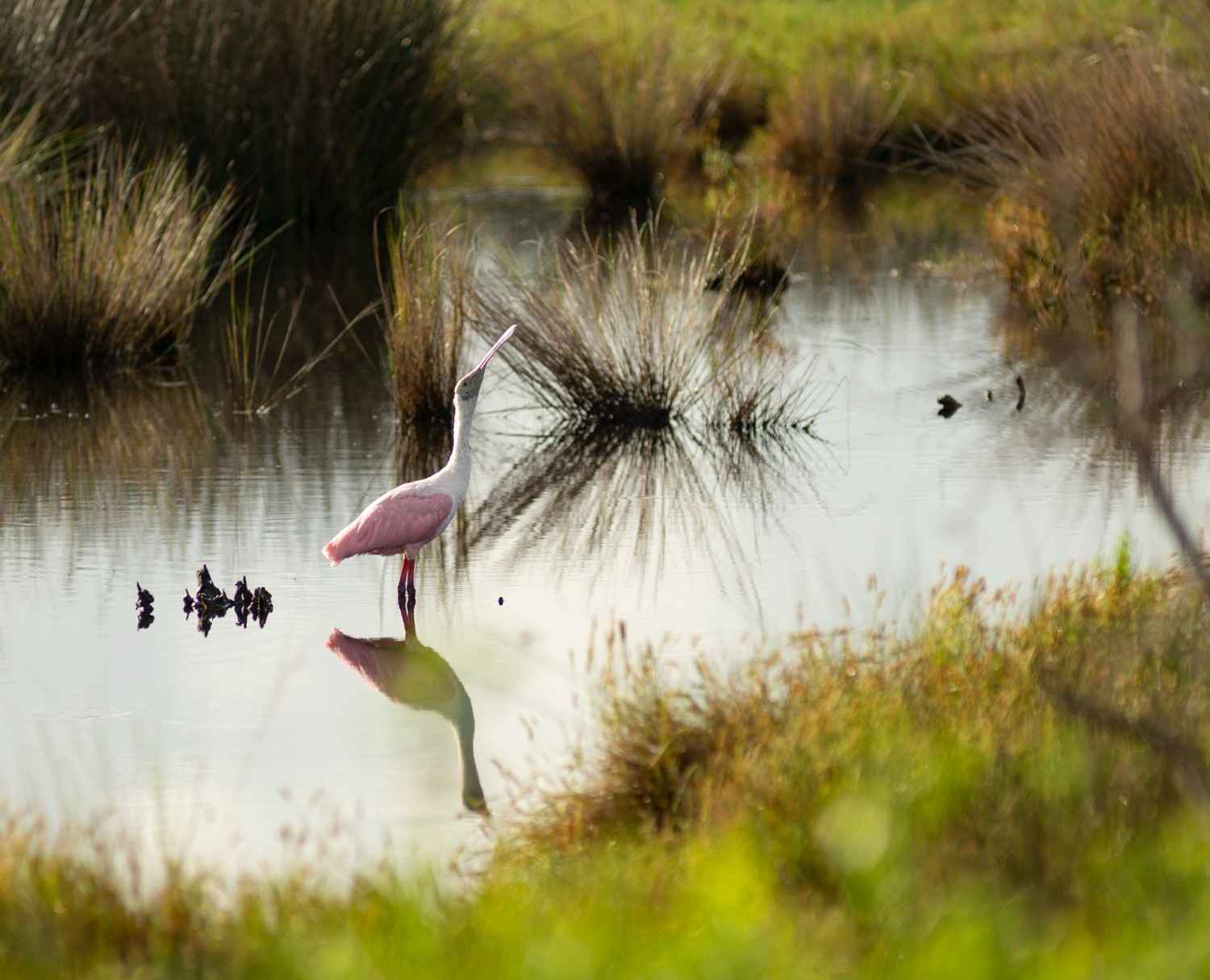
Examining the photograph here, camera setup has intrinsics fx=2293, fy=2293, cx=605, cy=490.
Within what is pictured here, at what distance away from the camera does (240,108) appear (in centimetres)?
1540

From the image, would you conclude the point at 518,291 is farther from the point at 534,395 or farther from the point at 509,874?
the point at 509,874

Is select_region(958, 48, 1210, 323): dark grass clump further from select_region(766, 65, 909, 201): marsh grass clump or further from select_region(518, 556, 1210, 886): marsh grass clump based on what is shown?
select_region(766, 65, 909, 201): marsh grass clump

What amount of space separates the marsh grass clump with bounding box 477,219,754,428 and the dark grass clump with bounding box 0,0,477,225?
5.36 m

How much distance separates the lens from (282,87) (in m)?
15.6

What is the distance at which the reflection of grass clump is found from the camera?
356 inches

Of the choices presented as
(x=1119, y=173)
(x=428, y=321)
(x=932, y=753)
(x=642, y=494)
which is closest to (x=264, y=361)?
(x=428, y=321)

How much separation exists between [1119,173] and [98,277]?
497cm

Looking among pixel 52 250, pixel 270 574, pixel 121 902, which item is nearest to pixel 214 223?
pixel 52 250

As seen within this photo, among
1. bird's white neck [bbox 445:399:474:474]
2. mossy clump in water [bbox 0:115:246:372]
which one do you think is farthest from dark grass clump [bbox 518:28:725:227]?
bird's white neck [bbox 445:399:474:474]

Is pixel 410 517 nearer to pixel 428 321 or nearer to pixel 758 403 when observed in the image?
pixel 428 321

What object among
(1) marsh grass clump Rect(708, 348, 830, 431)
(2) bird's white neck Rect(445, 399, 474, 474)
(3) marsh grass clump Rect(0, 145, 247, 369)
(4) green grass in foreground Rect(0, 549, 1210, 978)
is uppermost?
(3) marsh grass clump Rect(0, 145, 247, 369)

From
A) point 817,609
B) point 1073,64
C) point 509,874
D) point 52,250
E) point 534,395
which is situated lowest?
point 509,874

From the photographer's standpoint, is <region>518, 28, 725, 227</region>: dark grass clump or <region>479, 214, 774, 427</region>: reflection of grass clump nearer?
<region>479, 214, 774, 427</region>: reflection of grass clump

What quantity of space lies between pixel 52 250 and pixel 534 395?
250 cm
